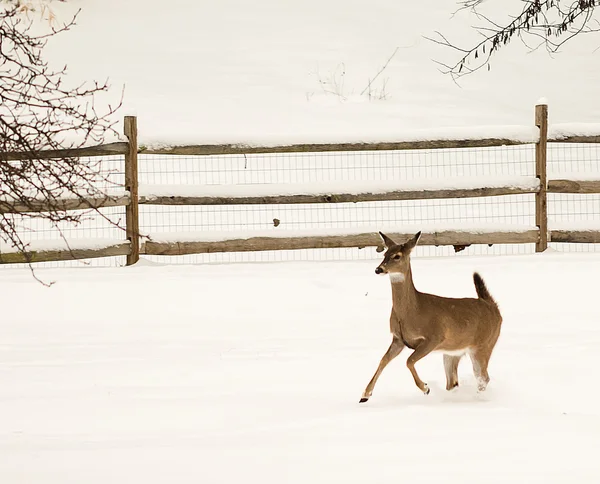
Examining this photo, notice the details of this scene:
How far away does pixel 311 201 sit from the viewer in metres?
11.7

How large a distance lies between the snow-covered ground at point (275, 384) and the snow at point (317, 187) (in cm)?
107

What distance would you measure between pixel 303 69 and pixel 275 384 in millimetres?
15765

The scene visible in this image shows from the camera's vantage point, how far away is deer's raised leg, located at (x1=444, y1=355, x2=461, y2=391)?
5812mm

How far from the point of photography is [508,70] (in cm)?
2244

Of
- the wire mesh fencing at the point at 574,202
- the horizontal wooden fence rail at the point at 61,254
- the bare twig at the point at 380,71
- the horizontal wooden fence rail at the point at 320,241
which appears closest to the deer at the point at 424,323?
the horizontal wooden fence rail at the point at 320,241

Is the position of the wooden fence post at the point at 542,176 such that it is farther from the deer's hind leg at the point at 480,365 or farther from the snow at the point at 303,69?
the deer's hind leg at the point at 480,365

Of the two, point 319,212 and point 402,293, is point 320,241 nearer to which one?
point 319,212

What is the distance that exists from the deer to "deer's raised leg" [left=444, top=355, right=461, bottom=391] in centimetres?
14

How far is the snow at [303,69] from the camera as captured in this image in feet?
60.0

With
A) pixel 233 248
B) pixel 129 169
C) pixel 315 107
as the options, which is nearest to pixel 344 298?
pixel 233 248

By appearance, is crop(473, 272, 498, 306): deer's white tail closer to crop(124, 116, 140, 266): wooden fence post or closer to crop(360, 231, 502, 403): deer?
crop(360, 231, 502, 403): deer

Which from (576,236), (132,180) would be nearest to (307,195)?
(132,180)

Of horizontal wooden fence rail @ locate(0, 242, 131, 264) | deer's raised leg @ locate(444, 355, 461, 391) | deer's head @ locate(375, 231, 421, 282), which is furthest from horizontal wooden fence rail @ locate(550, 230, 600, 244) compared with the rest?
deer's head @ locate(375, 231, 421, 282)

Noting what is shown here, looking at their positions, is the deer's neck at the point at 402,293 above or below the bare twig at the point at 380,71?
below
